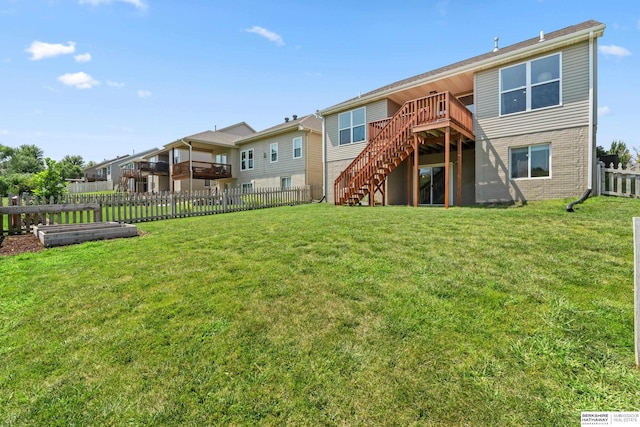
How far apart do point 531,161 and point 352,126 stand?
8.57 meters

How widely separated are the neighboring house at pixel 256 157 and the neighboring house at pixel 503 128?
6284 millimetres

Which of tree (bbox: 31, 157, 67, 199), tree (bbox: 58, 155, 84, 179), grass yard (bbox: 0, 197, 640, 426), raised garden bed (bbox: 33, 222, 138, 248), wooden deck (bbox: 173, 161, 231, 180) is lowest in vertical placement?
grass yard (bbox: 0, 197, 640, 426)

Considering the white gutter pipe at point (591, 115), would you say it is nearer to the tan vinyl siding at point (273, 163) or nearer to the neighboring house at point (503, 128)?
the neighboring house at point (503, 128)

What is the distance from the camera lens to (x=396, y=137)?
11797 mm

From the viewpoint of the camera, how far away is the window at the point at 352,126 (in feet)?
51.2

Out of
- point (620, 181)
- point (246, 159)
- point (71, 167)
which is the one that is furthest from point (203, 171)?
point (71, 167)

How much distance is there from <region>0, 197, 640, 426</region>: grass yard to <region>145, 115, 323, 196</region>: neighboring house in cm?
1403

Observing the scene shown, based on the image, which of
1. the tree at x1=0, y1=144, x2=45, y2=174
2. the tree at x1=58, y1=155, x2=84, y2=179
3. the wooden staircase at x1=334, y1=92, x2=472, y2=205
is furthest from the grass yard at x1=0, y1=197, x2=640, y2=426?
the tree at x1=0, y1=144, x2=45, y2=174

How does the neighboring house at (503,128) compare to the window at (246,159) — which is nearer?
the neighboring house at (503,128)

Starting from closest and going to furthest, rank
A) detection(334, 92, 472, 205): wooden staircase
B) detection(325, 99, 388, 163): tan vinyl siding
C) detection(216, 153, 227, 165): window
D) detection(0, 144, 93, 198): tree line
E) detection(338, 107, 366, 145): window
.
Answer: detection(334, 92, 472, 205): wooden staircase < detection(325, 99, 388, 163): tan vinyl siding < detection(338, 107, 366, 145): window < detection(216, 153, 227, 165): window < detection(0, 144, 93, 198): tree line

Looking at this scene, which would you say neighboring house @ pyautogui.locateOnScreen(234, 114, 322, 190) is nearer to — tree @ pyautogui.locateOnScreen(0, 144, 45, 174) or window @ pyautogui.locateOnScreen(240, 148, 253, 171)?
window @ pyautogui.locateOnScreen(240, 148, 253, 171)

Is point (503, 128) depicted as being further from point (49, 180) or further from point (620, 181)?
point (49, 180)

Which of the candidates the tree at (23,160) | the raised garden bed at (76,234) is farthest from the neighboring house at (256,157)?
the tree at (23,160)

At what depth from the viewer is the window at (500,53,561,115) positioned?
10.2m
